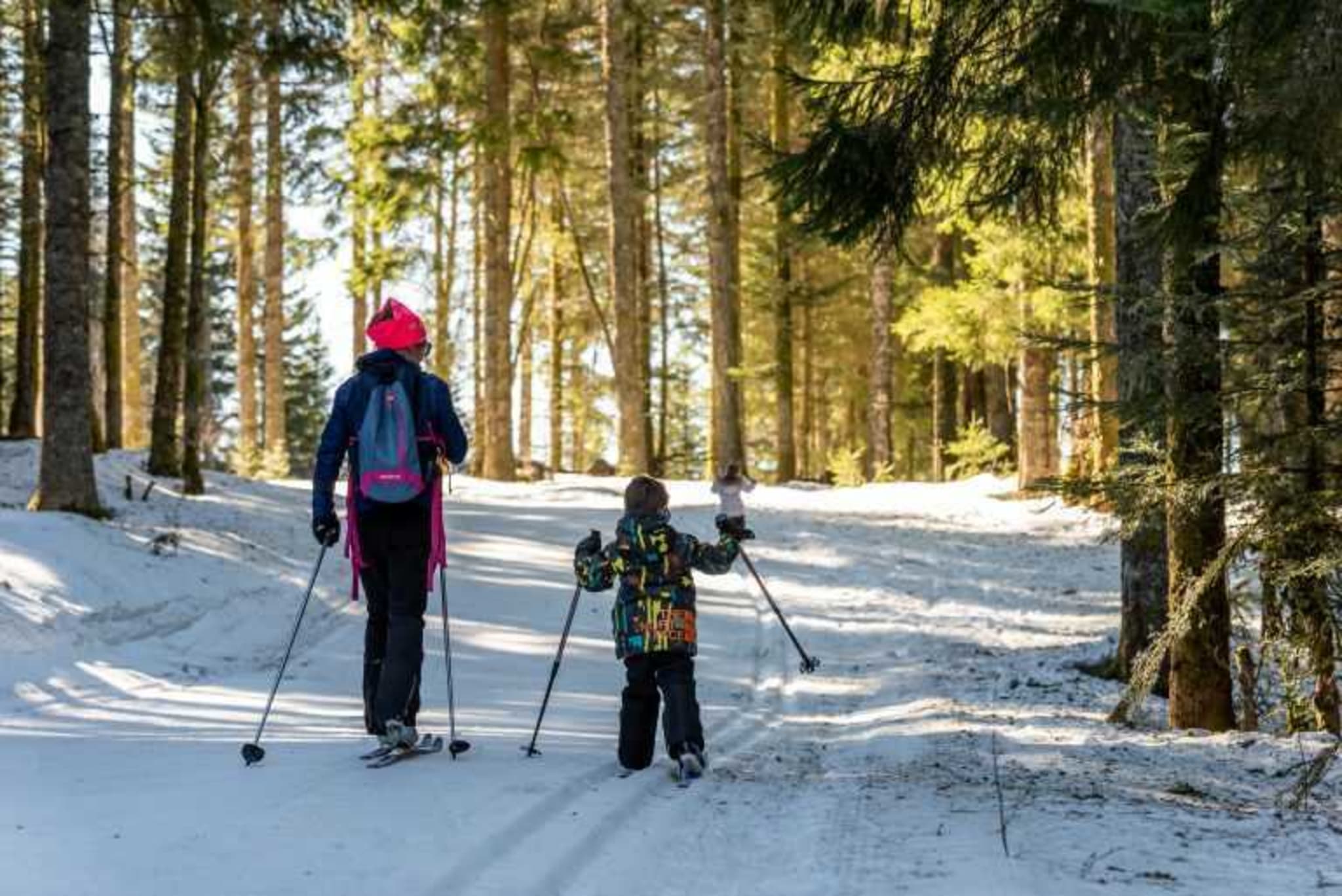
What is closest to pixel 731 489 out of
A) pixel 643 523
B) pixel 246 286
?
pixel 643 523

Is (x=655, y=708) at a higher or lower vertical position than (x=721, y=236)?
lower

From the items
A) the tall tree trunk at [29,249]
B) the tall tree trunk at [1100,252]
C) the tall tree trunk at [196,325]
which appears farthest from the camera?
the tall tree trunk at [29,249]

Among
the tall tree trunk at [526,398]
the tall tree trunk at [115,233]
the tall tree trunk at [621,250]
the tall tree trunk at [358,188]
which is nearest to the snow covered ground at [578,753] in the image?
the tall tree trunk at [115,233]

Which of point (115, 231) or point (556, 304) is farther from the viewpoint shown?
point (556, 304)

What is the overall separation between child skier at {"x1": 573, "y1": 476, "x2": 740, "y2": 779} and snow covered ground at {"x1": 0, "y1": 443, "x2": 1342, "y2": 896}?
301 mm

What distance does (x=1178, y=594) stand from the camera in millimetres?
6598

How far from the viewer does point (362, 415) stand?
215 inches

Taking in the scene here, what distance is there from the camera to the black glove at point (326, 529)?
5344 millimetres

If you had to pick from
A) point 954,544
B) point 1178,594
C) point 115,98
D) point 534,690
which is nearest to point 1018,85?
point 1178,594

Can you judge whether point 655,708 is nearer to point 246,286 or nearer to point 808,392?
point 246,286

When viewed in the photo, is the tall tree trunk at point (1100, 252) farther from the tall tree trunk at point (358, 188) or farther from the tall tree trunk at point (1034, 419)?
the tall tree trunk at point (358, 188)

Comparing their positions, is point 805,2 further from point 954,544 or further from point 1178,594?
point 954,544

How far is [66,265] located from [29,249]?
11.2m

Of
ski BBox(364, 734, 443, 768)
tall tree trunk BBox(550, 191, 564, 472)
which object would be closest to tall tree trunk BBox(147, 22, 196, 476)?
ski BBox(364, 734, 443, 768)
